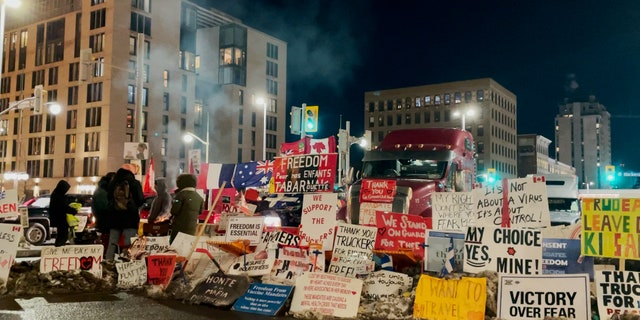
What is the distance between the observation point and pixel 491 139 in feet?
336

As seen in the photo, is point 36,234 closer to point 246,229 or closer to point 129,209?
point 129,209

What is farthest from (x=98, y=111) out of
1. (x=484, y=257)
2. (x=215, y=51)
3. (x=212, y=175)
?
(x=484, y=257)

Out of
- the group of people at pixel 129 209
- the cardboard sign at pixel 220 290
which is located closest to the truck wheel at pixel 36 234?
the group of people at pixel 129 209

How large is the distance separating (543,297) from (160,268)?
235 inches

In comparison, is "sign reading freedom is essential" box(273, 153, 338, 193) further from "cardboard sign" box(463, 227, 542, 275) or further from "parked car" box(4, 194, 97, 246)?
"parked car" box(4, 194, 97, 246)

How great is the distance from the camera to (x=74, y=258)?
34.7ft

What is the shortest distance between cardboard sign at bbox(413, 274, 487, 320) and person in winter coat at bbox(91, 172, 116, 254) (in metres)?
6.09

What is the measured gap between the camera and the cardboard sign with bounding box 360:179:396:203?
608 inches

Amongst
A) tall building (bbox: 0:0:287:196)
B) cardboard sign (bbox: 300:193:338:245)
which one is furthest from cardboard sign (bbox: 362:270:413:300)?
tall building (bbox: 0:0:287:196)

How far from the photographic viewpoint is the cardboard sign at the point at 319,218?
1032cm

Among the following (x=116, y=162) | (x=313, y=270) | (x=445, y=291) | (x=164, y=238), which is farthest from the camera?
(x=116, y=162)

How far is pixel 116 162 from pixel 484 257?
215 ft

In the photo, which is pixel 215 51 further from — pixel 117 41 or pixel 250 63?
pixel 117 41

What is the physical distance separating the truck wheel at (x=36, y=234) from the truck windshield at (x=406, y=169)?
9771mm
